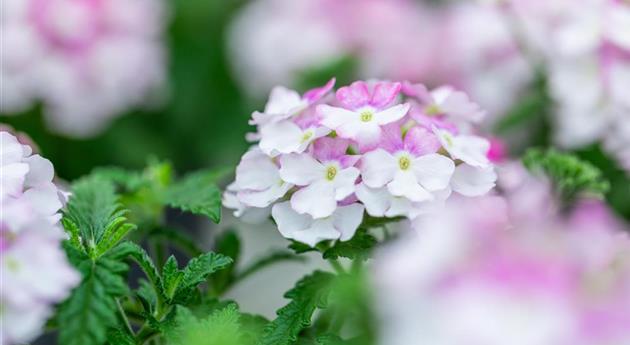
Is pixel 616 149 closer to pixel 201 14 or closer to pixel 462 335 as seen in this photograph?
pixel 462 335

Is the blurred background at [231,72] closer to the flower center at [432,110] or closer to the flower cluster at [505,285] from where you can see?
the flower center at [432,110]

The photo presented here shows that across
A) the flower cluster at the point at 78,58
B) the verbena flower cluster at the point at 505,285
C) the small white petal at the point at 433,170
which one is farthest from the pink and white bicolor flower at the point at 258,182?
the flower cluster at the point at 78,58

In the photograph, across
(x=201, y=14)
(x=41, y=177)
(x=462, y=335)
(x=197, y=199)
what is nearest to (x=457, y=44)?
(x=201, y=14)

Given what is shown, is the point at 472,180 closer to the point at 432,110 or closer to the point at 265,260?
the point at 432,110

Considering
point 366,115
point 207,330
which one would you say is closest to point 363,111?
point 366,115

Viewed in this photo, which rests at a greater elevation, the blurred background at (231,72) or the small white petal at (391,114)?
the small white petal at (391,114)

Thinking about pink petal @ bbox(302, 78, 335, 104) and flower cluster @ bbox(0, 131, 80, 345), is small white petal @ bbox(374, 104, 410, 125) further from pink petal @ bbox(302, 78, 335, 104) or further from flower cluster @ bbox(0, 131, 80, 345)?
flower cluster @ bbox(0, 131, 80, 345)
